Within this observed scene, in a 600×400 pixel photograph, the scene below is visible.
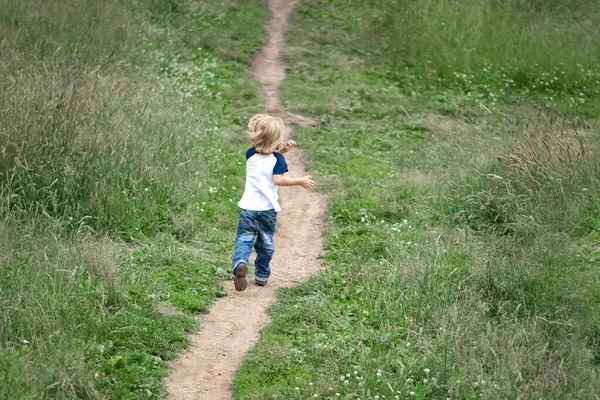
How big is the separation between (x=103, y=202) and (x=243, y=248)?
6.56 feet

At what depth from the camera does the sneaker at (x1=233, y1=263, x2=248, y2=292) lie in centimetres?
798

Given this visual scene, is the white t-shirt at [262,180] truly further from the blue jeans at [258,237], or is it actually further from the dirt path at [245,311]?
the dirt path at [245,311]

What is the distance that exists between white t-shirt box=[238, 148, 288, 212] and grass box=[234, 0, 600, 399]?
0.93m

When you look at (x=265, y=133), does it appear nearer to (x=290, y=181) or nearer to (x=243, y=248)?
(x=290, y=181)

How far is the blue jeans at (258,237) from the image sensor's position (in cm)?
812

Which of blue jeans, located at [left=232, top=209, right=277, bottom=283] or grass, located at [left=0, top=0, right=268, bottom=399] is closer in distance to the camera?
grass, located at [left=0, top=0, right=268, bottom=399]

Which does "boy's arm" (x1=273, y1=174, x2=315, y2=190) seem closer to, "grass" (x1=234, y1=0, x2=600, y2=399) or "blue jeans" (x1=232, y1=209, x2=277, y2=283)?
"blue jeans" (x1=232, y1=209, x2=277, y2=283)

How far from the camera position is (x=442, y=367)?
20.6ft

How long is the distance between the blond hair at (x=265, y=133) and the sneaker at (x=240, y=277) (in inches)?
44.4

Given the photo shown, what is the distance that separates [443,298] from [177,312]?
7.81 feet

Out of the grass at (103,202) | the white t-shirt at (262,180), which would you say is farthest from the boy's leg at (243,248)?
the grass at (103,202)

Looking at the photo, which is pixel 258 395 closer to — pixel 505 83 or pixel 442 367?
pixel 442 367

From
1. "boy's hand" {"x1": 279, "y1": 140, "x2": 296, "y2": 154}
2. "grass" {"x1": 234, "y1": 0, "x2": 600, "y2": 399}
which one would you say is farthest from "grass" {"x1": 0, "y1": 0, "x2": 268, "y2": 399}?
"boy's hand" {"x1": 279, "y1": 140, "x2": 296, "y2": 154}

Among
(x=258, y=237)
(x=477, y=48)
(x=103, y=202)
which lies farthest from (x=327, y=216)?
(x=477, y=48)
